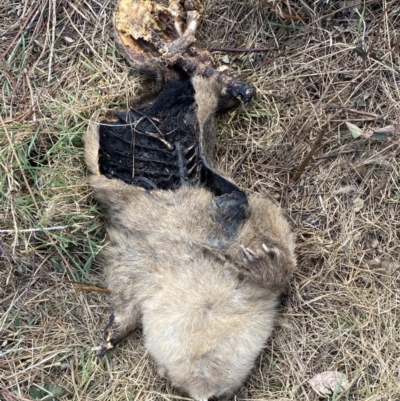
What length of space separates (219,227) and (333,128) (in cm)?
120

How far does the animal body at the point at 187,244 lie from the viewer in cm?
382

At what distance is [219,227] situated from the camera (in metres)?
3.86

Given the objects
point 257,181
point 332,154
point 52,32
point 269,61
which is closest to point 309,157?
point 332,154

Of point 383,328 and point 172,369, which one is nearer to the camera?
Result: point 172,369

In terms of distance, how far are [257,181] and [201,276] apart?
36.6 inches

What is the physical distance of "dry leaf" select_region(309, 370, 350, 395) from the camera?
13.4 feet

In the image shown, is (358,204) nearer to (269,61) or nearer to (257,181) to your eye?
(257,181)

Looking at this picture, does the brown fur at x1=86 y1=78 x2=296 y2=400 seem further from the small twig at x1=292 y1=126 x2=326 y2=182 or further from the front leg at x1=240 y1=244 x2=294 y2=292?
the small twig at x1=292 y1=126 x2=326 y2=182

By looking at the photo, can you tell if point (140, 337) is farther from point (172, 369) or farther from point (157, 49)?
point (157, 49)

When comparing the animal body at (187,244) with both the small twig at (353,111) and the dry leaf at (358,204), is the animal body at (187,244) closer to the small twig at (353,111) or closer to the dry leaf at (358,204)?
the dry leaf at (358,204)

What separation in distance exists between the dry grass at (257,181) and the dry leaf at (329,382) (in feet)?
0.18

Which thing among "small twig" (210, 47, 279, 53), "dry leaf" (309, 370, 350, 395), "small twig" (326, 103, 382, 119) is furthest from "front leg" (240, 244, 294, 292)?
"small twig" (210, 47, 279, 53)

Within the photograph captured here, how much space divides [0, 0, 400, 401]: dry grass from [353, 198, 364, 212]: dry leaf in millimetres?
29

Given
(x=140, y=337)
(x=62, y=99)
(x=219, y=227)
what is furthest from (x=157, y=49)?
(x=140, y=337)
